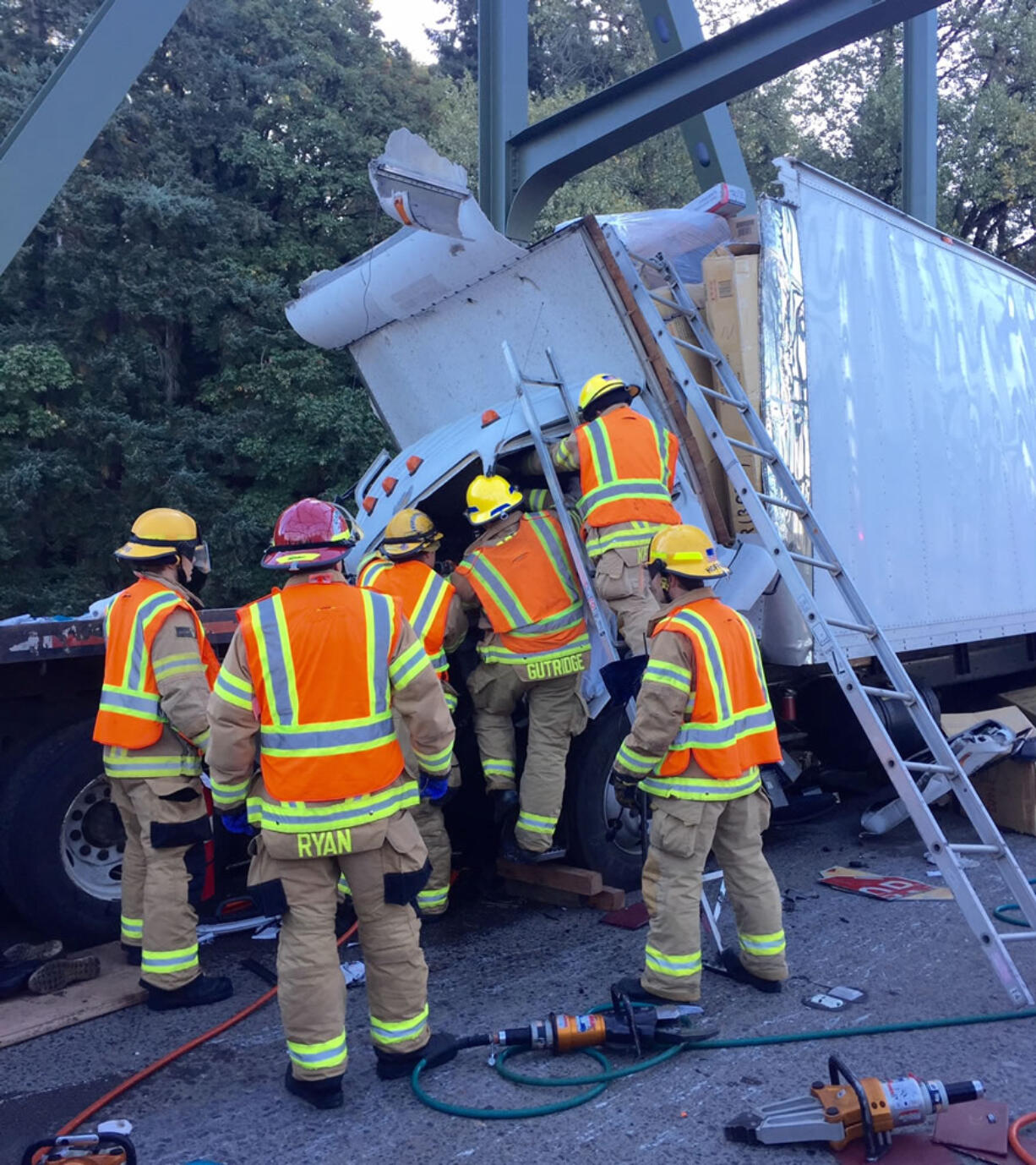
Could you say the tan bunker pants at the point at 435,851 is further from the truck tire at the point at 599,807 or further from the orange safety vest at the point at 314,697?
the orange safety vest at the point at 314,697

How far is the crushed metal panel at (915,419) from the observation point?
17.6 feet

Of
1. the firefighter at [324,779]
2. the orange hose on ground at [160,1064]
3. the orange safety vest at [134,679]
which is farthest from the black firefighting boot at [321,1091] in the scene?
the orange safety vest at [134,679]

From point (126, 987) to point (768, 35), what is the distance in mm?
5985

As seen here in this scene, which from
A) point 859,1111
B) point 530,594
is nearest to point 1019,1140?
point 859,1111

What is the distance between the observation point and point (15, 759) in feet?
14.7

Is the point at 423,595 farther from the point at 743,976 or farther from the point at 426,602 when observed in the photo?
the point at 743,976

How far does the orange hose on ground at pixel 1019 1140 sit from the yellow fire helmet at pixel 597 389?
3.05m

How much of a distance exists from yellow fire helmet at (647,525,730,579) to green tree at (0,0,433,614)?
10.3 metres

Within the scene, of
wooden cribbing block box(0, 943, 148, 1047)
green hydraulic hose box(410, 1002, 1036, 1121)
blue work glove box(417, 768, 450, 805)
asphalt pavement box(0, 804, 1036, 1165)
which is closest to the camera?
asphalt pavement box(0, 804, 1036, 1165)

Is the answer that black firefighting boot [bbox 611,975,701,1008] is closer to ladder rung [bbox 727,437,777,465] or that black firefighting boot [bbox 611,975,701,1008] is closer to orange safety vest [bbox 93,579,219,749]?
orange safety vest [bbox 93,579,219,749]

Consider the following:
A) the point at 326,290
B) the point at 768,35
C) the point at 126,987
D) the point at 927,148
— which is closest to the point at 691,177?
the point at 927,148

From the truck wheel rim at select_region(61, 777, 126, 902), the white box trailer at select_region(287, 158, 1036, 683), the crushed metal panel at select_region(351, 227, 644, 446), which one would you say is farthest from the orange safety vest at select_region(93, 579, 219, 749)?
the crushed metal panel at select_region(351, 227, 644, 446)

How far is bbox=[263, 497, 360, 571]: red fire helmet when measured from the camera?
332 cm

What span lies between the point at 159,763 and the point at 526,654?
1.59 meters
